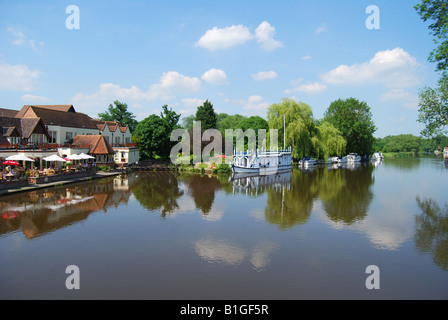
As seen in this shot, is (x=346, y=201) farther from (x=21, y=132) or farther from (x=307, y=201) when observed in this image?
(x=21, y=132)

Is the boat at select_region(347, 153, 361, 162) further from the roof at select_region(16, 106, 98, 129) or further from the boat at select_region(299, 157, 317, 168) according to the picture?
the roof at select_region(16, 106, 98, 129)

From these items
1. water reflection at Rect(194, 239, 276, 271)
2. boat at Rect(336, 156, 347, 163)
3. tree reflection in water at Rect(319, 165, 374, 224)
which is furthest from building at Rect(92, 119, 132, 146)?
boat at Rect(336, 156, 347, 163)

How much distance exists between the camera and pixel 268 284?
8969mm

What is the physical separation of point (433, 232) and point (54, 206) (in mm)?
21766

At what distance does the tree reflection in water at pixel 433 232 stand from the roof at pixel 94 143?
3611cm

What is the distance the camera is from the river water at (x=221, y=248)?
8750 millimetres

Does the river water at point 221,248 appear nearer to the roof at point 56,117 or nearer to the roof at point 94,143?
the roof at point 94,143

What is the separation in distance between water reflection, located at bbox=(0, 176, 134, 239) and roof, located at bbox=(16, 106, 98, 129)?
1490cm

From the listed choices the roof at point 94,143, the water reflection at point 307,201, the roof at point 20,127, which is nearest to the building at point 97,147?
the roof at point 94,143

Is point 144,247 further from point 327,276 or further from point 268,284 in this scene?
point 327,276

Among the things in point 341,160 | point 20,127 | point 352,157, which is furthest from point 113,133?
point 352,157

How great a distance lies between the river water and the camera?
8750 mm
